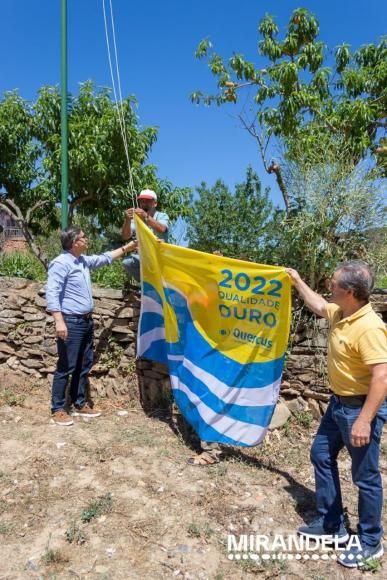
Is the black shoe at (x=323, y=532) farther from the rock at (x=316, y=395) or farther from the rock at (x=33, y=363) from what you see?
the rock at (x=33, y=363)

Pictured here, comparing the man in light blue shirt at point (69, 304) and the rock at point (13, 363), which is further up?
the man in light blue shirt at point (69, 304)

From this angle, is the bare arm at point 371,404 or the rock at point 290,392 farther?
the rock at point 290,392

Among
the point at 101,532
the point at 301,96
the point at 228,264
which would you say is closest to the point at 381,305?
the point at 228,264

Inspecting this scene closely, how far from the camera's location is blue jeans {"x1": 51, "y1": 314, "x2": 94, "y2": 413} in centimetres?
421

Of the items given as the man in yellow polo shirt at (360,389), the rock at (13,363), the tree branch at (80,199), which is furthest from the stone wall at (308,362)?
the tree branch at (80,199)

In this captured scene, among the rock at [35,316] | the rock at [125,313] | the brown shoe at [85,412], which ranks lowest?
the brown shoe at [85,412]

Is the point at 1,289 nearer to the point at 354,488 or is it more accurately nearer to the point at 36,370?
the point at 36,370

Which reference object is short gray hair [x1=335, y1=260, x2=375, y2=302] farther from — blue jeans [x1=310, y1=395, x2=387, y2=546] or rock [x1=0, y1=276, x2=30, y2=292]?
rock [x1=0, y1=276, x2=30, y2=292]

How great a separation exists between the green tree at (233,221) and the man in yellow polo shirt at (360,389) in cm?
274

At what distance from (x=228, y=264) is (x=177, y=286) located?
0.54m

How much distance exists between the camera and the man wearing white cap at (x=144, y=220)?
13.8 ft

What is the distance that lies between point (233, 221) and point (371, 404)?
3959 millimetres

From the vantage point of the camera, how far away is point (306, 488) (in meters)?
3.40
